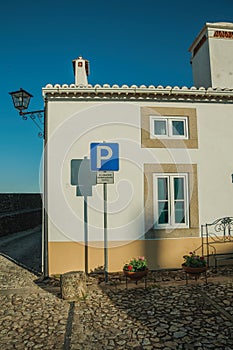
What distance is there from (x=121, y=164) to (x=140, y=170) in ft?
1.78

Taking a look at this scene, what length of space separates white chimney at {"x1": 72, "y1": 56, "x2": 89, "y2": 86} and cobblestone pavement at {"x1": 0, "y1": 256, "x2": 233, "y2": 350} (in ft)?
19.0

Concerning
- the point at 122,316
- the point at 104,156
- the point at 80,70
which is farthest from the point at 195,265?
the point at 80,70

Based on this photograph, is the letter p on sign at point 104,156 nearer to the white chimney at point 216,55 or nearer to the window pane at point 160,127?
the window pane at point 160,127

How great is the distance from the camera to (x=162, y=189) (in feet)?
23.1

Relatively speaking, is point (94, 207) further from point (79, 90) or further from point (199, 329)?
point (199, 329)

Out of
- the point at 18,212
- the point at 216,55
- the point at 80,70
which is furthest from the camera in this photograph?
the point at 18,212

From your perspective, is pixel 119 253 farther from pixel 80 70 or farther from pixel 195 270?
pixel 80 70

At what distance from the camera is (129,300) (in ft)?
16.1

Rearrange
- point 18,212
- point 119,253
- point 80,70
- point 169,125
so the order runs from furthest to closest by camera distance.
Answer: point 18,212 → point 80,70 → point 169,125 → point 119,253

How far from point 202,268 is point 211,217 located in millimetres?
1771

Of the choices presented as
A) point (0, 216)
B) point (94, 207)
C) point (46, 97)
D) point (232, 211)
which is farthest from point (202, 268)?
point (0, 216)

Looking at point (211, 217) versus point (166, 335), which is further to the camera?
point (211, 217)

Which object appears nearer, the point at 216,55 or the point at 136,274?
the point at 136,274

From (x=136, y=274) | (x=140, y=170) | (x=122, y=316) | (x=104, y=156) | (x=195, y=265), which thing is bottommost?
(x=122, y=316)
